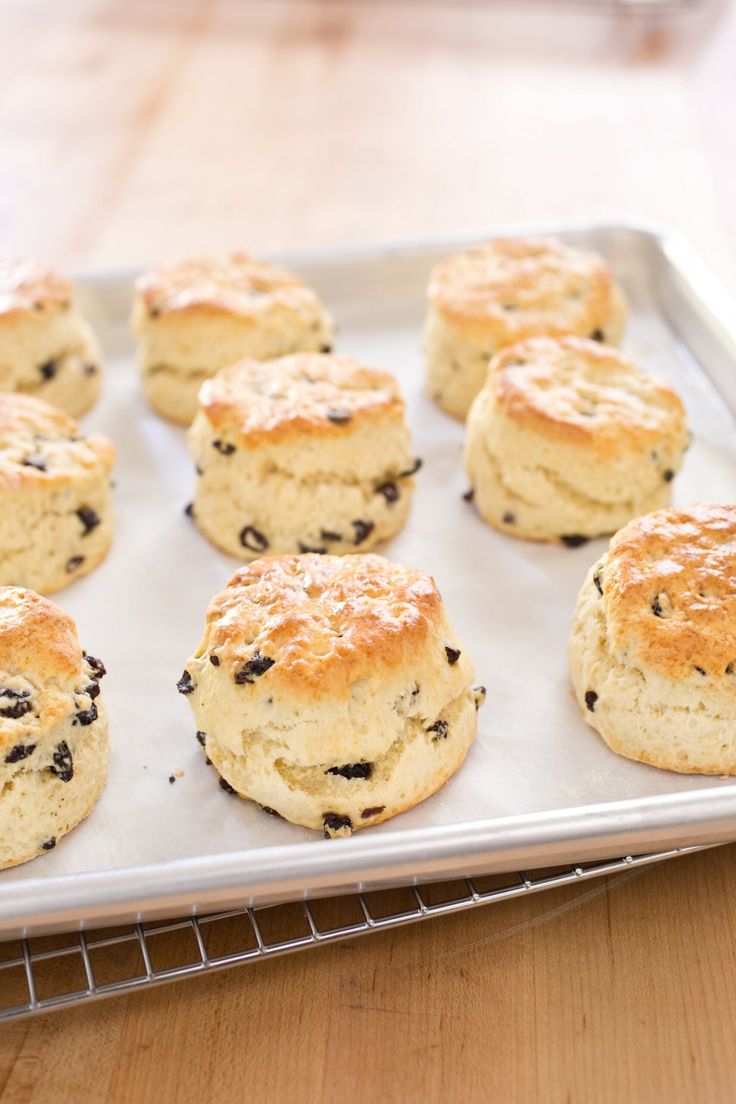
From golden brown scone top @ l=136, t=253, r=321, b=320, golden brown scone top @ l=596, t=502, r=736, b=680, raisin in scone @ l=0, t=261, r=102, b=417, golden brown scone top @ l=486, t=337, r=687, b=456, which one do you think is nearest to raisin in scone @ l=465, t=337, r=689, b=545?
golden brown scone top @ l=486, t=337, r=687, b=456

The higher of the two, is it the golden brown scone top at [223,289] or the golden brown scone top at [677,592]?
the golden brown scone top at [677,592]

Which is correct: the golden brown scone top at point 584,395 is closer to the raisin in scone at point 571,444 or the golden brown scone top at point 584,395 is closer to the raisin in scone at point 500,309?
the raisin in scone at point 571,444

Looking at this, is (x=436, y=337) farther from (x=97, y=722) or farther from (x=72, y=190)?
(x=72, y=190)

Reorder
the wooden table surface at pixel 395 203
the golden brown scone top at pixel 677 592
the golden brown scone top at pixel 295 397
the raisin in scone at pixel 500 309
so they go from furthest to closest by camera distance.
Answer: the raisin in scone at pixel 500 309 → the golden brown scone top at pixel 295 397 → the golden brown scone top at pixel 677 592 → the wooden table surface at pixel 395 203

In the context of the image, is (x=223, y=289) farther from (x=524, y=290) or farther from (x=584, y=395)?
(x=584, y=395)

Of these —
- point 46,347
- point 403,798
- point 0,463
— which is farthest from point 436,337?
point 403,798

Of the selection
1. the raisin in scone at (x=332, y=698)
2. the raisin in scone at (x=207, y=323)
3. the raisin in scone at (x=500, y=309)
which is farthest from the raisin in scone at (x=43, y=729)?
the raisin in scone at (x=500, y=309)
